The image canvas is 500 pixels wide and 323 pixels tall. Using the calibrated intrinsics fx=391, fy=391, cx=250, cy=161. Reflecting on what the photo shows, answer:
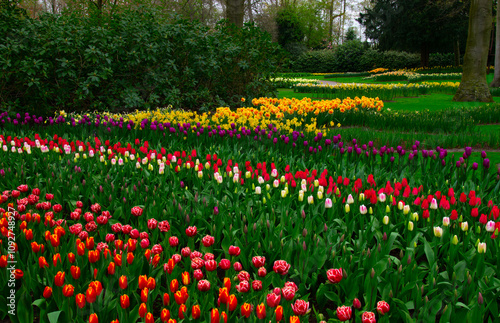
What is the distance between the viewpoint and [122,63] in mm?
8086

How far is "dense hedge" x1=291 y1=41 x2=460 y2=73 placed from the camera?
38.3 m

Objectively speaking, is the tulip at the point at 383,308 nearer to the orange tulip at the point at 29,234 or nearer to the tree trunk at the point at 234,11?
the orange tulip at the point at 29,234

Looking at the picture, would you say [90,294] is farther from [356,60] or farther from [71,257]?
[356,60]

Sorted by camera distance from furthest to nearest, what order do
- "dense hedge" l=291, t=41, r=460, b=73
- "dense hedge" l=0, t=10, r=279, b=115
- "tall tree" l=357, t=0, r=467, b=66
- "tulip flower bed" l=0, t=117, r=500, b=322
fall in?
"dense hedge" l=291, t=41, r=460, b=73
"tall tree" l=357, t=0, r=467, b=66
"dense hedge" l=0, t=10, r=279, b=115
"tulip flower bed" l=0, t=117, r=500, b=322

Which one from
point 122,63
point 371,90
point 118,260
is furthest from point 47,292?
point 371,90

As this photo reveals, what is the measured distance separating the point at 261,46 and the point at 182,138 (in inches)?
213

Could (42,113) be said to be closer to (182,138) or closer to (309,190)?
(182,138)

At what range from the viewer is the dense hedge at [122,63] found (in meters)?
7.30

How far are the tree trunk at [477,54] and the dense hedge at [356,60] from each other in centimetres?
2723

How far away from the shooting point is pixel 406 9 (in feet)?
99.9

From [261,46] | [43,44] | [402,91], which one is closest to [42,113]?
[43,44]

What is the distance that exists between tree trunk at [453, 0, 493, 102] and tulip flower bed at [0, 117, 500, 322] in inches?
387

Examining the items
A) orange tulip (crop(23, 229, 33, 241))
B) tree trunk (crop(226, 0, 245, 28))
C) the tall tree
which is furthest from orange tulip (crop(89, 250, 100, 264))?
the tall tree

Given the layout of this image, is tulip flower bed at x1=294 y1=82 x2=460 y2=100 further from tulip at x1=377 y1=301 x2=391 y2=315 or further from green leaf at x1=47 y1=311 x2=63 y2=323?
green leaf at x1=47 y1=311 x2=63 y2=323
